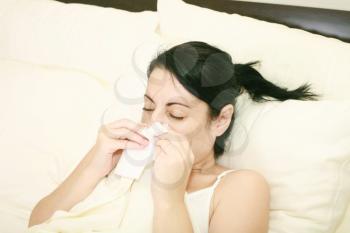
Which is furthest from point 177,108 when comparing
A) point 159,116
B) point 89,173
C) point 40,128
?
point 40,128

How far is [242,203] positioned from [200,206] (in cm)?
15

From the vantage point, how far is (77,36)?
74.0 inches

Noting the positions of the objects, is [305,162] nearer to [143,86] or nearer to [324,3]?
[143,86]

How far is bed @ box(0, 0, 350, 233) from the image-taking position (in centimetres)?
125

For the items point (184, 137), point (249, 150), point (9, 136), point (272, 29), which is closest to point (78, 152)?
point (9, 136)

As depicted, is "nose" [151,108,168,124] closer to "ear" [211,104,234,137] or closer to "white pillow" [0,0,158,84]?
"ear" [211,104,234,137]

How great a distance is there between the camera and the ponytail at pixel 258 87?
4.64ft

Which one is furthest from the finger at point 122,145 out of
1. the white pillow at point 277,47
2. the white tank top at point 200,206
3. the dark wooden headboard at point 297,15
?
the dark wooden headboard at point 297,15

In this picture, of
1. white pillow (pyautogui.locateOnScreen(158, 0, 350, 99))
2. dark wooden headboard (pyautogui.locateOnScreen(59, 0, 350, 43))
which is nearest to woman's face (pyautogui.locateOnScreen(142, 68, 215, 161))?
white pillow (pyautogui.locateOnScreen(158, 0, 350, 99))

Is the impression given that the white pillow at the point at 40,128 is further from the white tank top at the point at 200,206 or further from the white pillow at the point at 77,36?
the white tank top at the point at 200,206

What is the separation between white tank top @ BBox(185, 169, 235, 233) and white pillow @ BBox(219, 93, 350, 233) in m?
0.19

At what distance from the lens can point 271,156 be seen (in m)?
1.31

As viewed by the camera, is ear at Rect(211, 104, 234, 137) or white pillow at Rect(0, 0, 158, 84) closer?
ear at Rect(211, 104, 234, 137)

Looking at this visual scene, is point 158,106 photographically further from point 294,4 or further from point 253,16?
point 294,4
